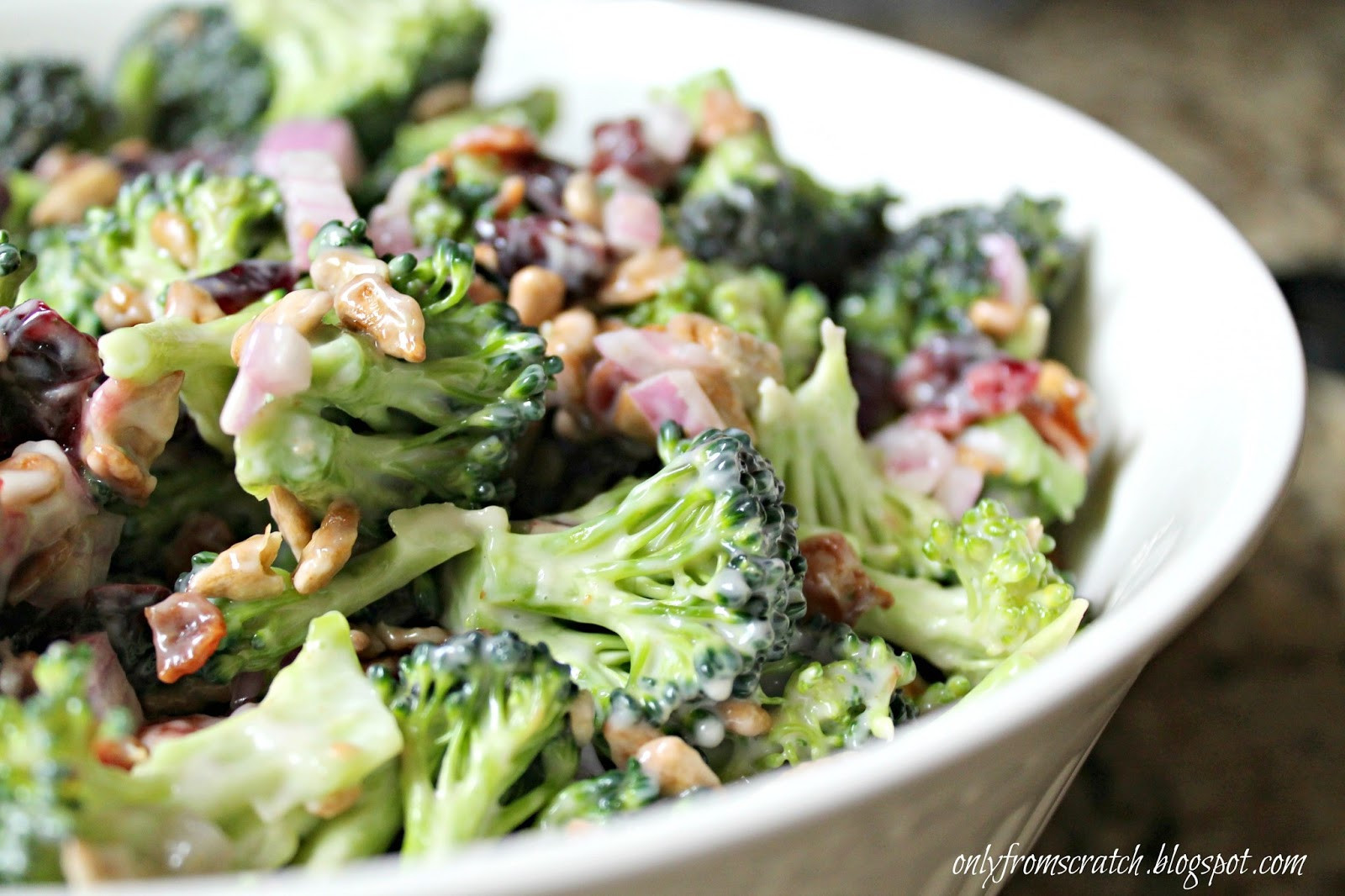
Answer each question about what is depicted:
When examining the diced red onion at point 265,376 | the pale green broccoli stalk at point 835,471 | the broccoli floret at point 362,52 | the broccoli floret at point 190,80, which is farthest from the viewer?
the broccoli floret at point 190,80

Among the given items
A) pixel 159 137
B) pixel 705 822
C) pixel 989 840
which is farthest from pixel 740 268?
pixel 159 137

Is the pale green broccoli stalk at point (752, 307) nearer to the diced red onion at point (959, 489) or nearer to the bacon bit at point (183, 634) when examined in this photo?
the diced red onion at point (959, 489)

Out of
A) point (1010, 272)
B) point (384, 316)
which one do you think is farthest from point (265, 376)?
point (1010, 272)

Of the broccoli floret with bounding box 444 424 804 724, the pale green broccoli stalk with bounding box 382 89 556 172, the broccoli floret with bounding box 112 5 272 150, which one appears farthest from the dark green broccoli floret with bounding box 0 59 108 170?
the broccoli floret with bounding box 444 424 804 724

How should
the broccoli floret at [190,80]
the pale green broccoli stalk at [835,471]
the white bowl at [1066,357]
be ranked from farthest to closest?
the broccoli floret at [190,80]
the pale green broccoli stalk at [835,471]
the white bowl at [1066,357]

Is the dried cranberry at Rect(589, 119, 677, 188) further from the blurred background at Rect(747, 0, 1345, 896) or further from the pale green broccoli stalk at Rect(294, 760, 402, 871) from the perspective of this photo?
the pale green broccoli stalk at Rect(294, 760, 402, 871)

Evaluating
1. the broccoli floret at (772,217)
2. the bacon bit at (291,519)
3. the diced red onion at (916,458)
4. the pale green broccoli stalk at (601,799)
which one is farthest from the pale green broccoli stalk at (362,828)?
the broccoli floret at (772,217)

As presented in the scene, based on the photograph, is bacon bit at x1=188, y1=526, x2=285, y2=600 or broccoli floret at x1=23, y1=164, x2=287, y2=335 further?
broccoli floret at x1=23, y1=164, x2=287, y2=335

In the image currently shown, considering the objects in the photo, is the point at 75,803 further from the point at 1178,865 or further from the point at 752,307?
the point at 1178,865
